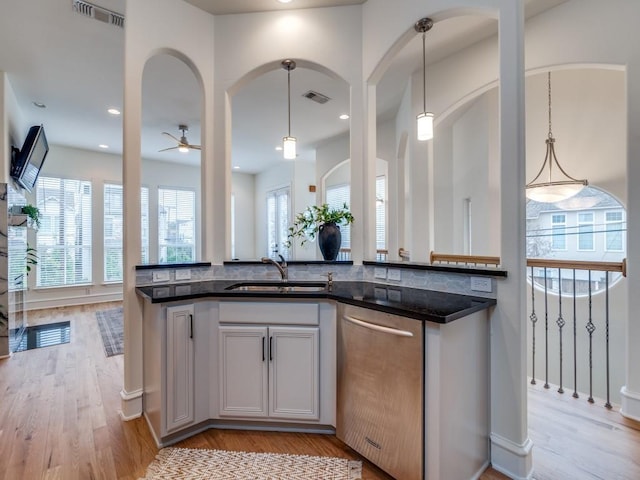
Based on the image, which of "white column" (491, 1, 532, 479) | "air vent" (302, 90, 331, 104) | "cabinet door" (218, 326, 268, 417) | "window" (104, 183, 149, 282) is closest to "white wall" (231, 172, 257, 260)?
"window" (104, 183, 149, 282)

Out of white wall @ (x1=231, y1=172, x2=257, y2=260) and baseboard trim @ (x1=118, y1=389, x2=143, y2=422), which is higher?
white wall @ (x1=231, y1=172, x2=257, y2=260)

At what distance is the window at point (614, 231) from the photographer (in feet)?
12.9

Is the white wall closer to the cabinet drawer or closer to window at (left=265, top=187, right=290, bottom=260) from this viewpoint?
window at (left=265, top=187, right=290, bottom=260)

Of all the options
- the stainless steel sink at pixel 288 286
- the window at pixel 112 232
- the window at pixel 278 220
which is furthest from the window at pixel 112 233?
→ the stainless steel sink at pixel 288 286

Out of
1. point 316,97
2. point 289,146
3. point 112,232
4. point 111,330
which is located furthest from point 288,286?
point 112,232

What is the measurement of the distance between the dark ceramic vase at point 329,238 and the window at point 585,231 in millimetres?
3636

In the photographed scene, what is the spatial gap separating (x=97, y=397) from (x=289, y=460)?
184cm

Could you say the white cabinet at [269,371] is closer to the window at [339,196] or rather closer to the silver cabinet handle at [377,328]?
the silver cabinet handle at [377,328]

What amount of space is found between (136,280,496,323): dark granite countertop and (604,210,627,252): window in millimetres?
3407

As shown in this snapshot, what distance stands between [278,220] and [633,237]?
21.8ft

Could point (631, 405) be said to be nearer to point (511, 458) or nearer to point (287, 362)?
point (511, 458)

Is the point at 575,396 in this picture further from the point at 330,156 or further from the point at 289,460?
the point at 330,156

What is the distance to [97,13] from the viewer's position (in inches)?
105

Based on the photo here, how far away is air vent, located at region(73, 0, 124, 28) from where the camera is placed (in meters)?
2.57
